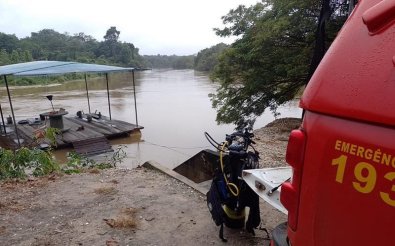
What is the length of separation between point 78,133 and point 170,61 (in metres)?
109

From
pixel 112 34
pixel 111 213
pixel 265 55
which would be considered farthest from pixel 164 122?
pixel 112 34

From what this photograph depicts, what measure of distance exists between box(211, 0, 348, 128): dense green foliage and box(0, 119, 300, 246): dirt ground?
520cm

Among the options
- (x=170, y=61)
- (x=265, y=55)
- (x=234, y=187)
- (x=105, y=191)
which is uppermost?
(x=265, y=55)

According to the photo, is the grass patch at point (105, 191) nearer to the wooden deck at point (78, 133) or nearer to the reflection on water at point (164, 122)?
the reflection on water at point (164, 122)

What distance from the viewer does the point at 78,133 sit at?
11945 millimetres

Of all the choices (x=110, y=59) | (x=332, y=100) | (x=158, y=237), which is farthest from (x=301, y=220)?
(x=110, y=59)

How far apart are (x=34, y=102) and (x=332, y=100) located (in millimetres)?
25858

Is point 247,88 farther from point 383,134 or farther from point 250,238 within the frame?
point 383,134

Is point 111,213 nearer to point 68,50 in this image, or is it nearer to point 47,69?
point 47,69

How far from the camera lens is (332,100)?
3.75ft

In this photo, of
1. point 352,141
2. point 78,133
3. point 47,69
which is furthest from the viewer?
point 78,133

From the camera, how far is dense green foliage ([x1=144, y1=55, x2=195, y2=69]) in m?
99.6

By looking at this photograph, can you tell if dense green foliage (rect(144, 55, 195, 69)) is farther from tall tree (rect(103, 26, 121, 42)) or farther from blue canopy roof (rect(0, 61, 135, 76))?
blue canopy roof (rect(0, 61, 135, 76))

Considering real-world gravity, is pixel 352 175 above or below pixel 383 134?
below
